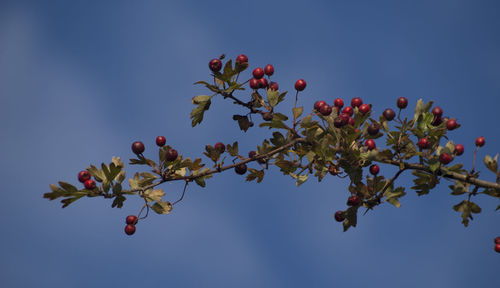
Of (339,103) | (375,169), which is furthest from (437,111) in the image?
(339,103)

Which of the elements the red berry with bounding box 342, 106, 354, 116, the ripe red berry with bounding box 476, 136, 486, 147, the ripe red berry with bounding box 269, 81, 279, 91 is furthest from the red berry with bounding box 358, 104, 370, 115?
the ripe red berry with bounding box 476, 136, 486, 147

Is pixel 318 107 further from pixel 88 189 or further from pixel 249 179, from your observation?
pixel 88 189

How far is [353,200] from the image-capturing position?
4.95 meters

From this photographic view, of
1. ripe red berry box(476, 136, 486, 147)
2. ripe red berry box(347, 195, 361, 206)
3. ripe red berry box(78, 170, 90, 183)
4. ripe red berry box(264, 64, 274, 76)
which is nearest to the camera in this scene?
ripe red berry box(78, 170, 90, 183)

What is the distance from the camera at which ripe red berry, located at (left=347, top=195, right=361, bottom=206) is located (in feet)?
16.2

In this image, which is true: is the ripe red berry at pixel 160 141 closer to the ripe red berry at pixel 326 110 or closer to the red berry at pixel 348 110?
the ripe red berry at pixel 326 110

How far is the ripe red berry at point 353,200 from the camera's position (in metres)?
4.95

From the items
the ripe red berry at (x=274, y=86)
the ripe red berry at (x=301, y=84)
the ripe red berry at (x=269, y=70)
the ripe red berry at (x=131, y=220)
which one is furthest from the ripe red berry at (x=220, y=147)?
the ripe red berry at (x=131, y=220)

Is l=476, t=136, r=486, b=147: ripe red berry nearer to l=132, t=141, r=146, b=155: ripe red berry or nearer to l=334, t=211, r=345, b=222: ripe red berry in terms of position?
l=334, t=211, r=345, b=222: ripe red berry

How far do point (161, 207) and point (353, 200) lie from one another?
1.96 metres

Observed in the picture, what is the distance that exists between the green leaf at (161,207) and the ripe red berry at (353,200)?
1.84m

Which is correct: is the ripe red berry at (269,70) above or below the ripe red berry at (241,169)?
above

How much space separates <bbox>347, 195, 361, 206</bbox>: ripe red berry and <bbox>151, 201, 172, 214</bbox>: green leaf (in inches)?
72.3

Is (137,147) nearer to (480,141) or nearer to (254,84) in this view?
(254,84)
